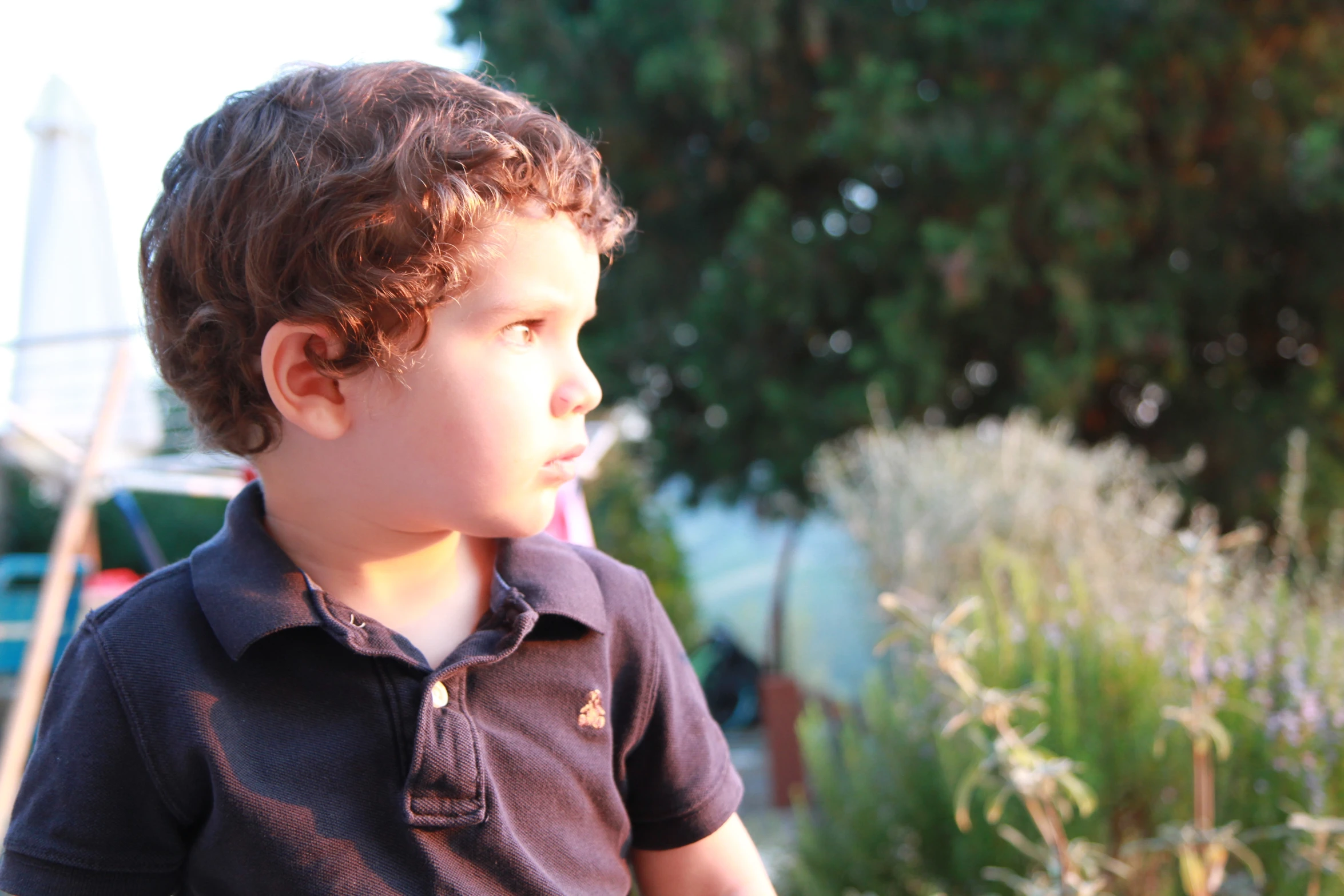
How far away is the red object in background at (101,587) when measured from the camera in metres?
3.24

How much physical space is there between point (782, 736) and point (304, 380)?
11.3ft

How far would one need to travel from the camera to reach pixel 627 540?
5.34m

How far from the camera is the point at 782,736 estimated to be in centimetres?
402

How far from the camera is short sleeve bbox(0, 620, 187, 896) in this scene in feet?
2.71

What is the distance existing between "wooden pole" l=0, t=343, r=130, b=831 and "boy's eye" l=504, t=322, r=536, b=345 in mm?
1643

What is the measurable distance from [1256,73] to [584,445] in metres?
5.90

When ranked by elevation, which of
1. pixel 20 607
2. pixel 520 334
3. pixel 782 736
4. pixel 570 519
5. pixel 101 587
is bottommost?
pixel 20 607

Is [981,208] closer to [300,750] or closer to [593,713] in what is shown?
[593,713]

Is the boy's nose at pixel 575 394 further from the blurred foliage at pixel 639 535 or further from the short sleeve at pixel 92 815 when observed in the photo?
the blurred foliage at pixel 639 535

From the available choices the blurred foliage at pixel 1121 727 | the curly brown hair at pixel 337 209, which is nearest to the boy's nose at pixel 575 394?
the curly brown hair at pixel 337 209

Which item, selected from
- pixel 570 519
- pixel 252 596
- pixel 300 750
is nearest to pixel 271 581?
pixel 252 596

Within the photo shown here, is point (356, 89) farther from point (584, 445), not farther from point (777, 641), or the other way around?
point (777, 641)

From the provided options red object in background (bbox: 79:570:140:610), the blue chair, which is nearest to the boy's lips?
the blue chair

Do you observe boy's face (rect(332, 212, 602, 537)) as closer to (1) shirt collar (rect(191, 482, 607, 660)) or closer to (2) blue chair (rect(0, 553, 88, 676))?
(1) shirt collar (rect(191, 482, 607, 660))
